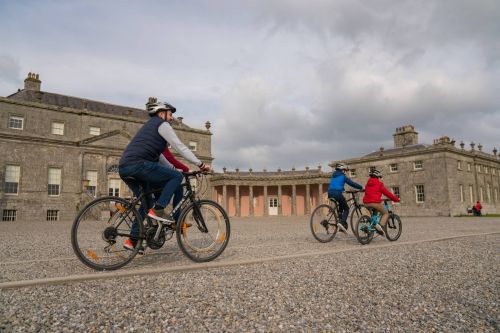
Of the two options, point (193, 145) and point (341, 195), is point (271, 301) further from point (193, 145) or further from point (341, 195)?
point (193, 145)

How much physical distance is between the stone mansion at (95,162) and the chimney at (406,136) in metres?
0.12

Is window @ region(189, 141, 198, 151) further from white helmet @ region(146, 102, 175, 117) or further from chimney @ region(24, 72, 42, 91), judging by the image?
white helmet @ region(146, 102, 175, 117)

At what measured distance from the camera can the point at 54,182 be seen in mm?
28406

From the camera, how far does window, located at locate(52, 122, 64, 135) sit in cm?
2985

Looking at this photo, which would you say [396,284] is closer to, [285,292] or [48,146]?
[285,292]

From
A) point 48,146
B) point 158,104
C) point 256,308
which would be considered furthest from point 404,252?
point 48,146

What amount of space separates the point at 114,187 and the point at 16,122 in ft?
32.9

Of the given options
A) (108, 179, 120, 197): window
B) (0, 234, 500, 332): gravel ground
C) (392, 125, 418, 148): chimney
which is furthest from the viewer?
(392, 125, 418, 148): chimney

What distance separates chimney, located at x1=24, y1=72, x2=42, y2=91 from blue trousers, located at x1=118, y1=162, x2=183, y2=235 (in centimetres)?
3447

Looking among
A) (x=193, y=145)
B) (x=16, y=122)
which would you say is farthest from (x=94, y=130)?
(x=193, y=145)

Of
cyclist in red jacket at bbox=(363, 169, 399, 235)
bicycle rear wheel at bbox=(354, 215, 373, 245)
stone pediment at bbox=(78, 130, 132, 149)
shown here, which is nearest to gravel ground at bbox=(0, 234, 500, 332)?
bicycle rear wheel at bbox=(354, 215, 373, 245)

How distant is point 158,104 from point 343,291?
3449 mm

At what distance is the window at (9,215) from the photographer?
1010 inches

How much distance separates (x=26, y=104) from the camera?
93.2 ft
